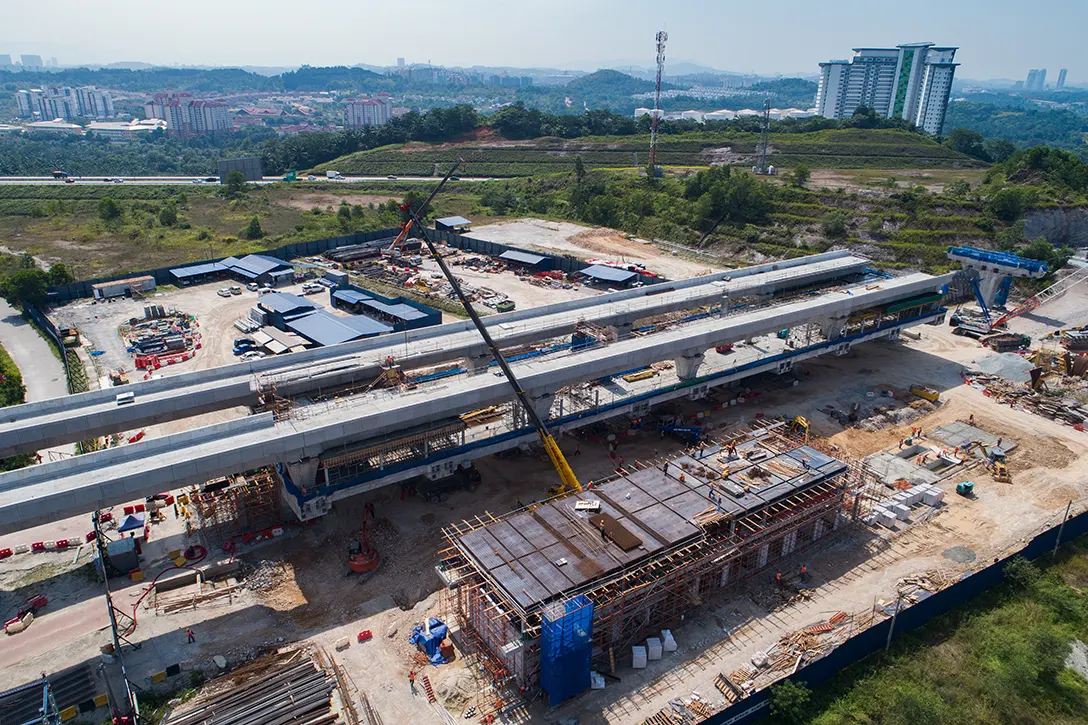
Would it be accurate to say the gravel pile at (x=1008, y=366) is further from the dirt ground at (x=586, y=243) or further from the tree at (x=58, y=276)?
the tree at (x=58, y=276)

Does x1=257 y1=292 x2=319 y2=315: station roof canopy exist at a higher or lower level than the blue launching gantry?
lower

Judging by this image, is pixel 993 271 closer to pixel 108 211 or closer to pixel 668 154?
pixel 668 154

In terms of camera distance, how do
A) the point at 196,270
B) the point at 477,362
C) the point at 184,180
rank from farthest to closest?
the point at 184,180 < the point at 196,270 < the point at 477,362

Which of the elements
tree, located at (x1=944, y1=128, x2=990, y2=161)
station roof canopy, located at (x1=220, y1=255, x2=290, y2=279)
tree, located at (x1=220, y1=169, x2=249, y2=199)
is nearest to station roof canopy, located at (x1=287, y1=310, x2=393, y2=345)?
station roof canopy, located at (x1=220, y1=255, x2=290, y2=279)

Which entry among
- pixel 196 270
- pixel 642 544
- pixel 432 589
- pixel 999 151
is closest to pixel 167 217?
pixel 196 270

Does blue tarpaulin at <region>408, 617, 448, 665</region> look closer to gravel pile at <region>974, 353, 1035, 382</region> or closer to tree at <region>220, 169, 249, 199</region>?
gravel pile at <region>974, 353, 1035, 382</region>

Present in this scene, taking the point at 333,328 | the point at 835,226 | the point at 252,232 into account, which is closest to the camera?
the point at 333,328

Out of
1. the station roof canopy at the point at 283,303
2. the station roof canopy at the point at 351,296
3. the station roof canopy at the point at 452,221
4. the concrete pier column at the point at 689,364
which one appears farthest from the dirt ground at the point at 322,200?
the concrete pier column at the point at 689,364
